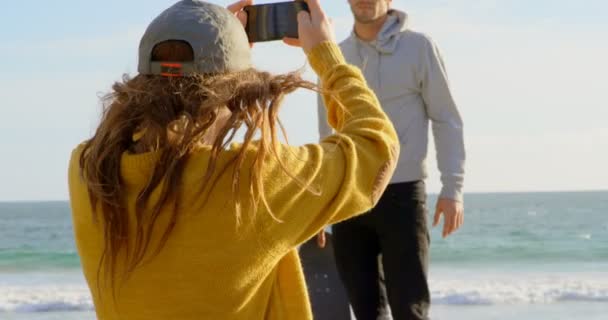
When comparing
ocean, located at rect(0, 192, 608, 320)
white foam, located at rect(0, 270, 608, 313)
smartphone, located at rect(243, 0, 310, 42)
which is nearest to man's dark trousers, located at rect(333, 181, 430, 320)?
smartphone, located at rect(243, 0, 310, 42)

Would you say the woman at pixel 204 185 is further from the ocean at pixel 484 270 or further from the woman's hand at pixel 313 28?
the ocean at pixel 484 270

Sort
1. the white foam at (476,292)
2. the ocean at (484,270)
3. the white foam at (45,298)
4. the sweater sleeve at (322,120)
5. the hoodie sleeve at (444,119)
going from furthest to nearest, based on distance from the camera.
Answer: the white foam at (476,292) → the white foam at (45,298) → the ocean at (484,270) → the sweater sleeve at (322,120) → the hoodie sleeve at (444,119)

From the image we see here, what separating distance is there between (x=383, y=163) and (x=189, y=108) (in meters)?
0.36

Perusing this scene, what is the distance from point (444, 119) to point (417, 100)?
128 millimetres

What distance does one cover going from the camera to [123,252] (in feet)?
5.57

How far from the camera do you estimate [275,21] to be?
83.4 inches

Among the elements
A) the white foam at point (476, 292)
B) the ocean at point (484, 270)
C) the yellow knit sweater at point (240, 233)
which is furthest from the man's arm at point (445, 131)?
the white foam at point (476, 292)

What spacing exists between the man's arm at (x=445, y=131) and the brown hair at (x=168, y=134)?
2.17 metres

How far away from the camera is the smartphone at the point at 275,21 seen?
2.09 m

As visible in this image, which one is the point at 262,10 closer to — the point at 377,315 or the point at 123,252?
the point at 123,252

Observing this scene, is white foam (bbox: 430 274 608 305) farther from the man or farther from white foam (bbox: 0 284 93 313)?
the man

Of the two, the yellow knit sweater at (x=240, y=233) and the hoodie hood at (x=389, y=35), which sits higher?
the yellow knit sweater at (x=240, y=233)

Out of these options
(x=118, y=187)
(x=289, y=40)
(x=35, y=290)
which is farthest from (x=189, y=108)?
(x=35, y=290)

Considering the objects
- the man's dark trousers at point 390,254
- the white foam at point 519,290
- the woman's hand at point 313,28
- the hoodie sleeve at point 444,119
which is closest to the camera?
the woman's hand at point 313,28
